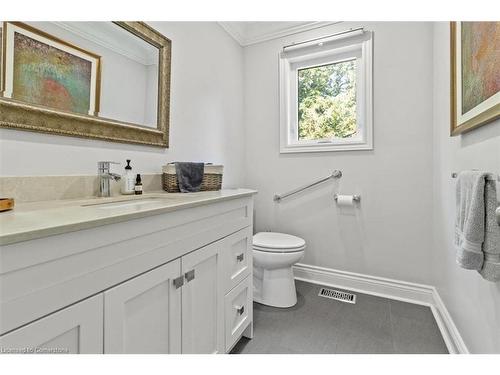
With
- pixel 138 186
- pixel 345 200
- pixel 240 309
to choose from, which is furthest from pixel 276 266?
pixel 138 186

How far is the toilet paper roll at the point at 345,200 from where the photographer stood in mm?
1938

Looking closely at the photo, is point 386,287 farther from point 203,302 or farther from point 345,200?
point 203,302

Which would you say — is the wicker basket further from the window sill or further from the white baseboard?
the white baseboard

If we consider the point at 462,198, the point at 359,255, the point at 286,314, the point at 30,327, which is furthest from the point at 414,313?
the point at 30,327

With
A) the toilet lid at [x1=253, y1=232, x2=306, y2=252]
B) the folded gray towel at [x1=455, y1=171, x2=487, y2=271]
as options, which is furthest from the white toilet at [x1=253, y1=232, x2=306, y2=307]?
the folded gray towel at [x1=455, y1=171, x2=487, y2=271]

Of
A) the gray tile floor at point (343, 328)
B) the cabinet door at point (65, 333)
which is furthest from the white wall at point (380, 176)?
the cabinet door at point (65, 333)

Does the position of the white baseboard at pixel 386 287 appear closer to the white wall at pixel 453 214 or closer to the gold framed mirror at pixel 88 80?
the white wall at pixel 453 214

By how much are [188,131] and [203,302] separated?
1.16 metres

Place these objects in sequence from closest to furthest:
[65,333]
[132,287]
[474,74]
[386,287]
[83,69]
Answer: [65,333]
[132,287]
[474,74]
[83,69]
[386,287]

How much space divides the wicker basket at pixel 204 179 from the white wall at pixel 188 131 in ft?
0.35

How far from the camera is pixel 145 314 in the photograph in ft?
2.53

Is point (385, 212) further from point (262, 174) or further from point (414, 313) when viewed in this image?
point (262, 174)

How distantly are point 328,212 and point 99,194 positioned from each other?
5.44 ft

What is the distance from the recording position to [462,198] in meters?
0.93
